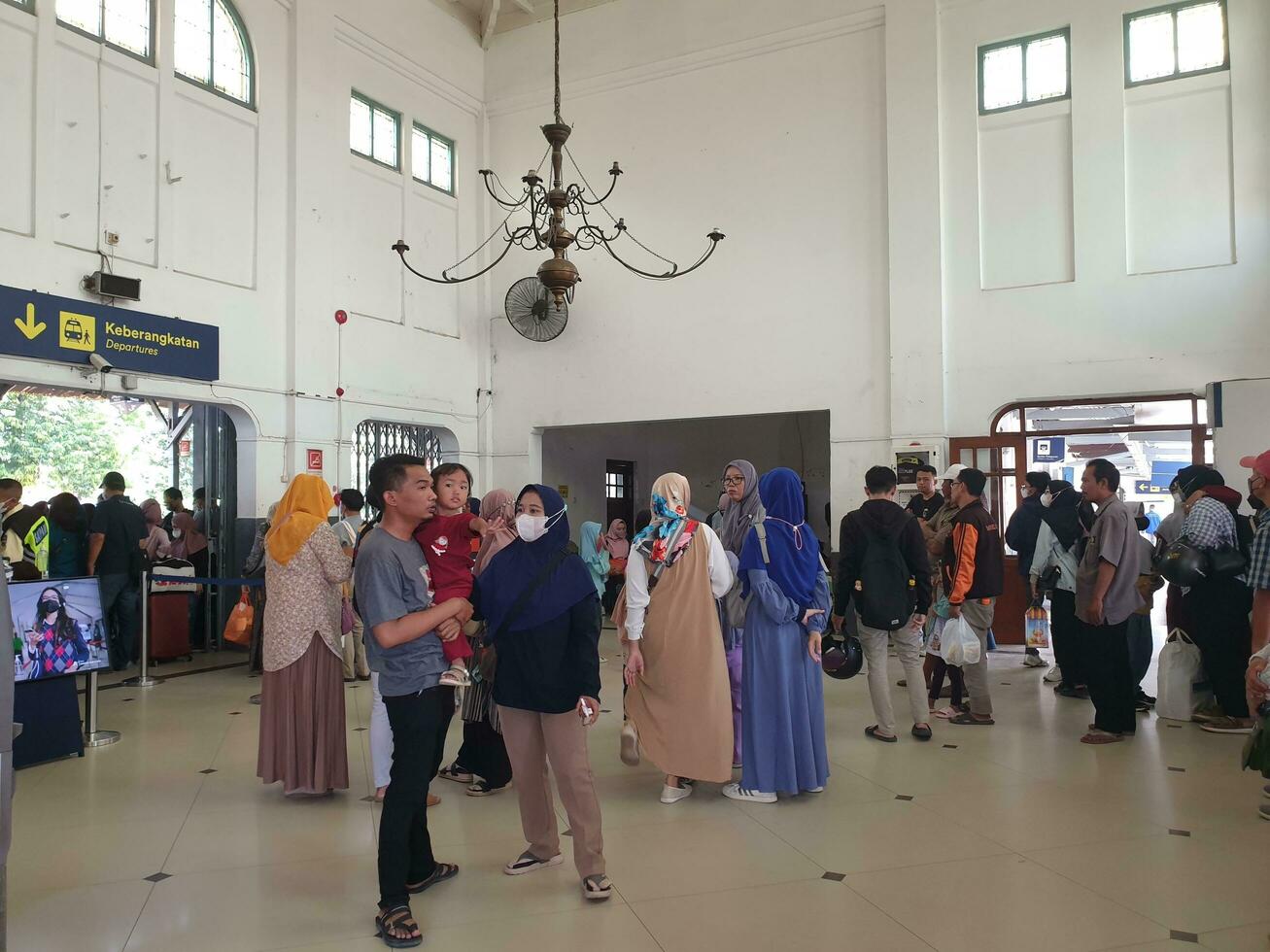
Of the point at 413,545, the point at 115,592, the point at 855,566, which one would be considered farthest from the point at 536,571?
the point at 115,592

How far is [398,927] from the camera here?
8.49ft

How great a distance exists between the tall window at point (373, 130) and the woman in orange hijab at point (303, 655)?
6.18m

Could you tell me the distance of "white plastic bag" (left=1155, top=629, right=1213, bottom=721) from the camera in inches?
205

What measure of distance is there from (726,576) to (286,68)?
713 cm

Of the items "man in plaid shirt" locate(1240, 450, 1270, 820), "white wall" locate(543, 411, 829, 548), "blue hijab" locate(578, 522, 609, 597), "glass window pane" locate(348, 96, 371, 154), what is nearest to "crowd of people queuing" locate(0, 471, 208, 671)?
"blue hijab" locate(578, 522, 609, 597)

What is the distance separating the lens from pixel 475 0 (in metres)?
10.2

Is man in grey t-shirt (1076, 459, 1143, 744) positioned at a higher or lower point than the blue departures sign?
lower

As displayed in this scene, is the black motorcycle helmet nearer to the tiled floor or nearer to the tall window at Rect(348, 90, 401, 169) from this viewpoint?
the tiled floor

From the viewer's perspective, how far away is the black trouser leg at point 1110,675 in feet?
15.5

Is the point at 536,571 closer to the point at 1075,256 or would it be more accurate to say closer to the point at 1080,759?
the point at 1080,759

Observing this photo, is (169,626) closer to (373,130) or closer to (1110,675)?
(373,130)

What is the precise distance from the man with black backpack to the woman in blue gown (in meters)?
0.75

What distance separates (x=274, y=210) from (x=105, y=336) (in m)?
2.09

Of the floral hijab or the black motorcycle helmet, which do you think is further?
the black motorcycle helmet
